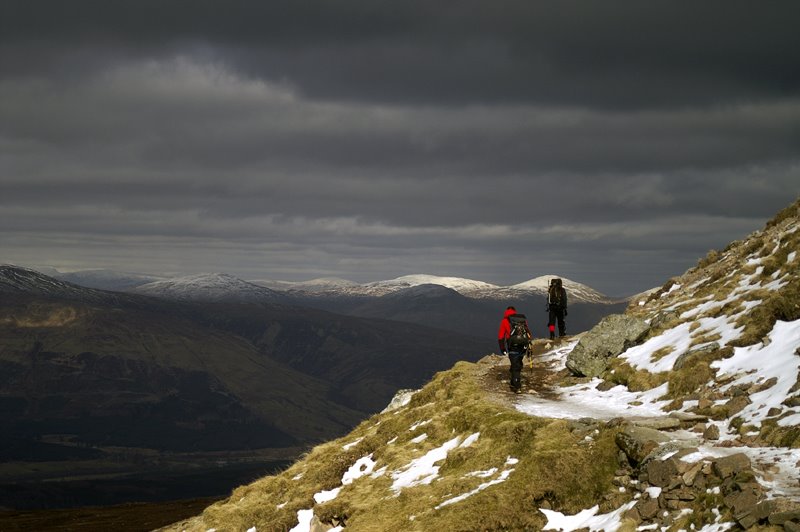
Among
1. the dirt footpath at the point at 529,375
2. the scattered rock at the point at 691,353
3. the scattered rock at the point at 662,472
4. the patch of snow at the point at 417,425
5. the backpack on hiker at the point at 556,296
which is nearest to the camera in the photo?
the scattered rock at the point at 662,472

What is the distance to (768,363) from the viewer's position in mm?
23484

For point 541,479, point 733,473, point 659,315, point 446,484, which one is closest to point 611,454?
point 541,479

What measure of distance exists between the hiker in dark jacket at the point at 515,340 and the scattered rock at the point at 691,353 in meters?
6.32

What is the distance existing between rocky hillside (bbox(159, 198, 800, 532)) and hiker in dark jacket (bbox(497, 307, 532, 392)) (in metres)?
1.17

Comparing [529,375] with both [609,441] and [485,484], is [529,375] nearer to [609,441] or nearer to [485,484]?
[485,484]

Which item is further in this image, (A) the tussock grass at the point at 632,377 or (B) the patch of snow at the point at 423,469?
(A) the tussock grass at the point at 632,377

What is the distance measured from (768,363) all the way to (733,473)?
352 inches

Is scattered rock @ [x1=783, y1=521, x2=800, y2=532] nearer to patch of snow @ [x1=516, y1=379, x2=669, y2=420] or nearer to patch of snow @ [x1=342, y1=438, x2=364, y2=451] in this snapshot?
patch of snow @ [x1=516, y1=379, x2=669, y2=420]

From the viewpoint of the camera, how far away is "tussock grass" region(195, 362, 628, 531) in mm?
19688

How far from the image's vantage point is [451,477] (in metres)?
23.8

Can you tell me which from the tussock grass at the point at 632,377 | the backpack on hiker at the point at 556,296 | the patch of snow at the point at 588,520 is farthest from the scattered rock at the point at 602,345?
the patch of snow at the point at 588,520

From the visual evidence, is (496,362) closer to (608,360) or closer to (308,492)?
(608,360)

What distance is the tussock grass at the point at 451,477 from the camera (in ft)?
64.6

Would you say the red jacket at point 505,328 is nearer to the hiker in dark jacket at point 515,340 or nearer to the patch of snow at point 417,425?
the hiker in dark jacket at point 515,340
